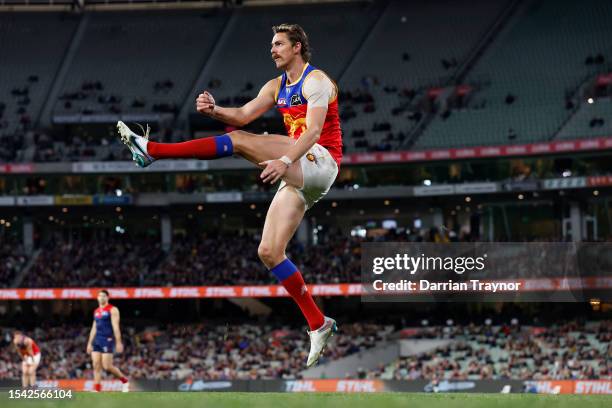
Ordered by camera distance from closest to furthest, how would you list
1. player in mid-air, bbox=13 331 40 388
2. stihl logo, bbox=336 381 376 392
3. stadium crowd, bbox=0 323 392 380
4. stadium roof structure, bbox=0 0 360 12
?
player in mid-air, bbox=13 331 40 388 < stihl logo, bbox=336 381 376 392 < stadium crowd, bbox=0 323 392 380 < stadium roof structure, bbox=0 0 360 12

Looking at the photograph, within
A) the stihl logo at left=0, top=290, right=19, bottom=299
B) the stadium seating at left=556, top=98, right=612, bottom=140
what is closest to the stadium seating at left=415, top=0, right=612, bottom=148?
the stadium seating at left=556, top=98, right=612, bottom=140

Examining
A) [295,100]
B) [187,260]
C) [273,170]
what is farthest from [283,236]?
[187,260]

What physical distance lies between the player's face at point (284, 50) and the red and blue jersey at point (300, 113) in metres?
0.18

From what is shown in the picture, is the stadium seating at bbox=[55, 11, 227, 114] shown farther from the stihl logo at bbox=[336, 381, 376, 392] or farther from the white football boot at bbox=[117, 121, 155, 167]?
the white football boot at bbox=[117, 121, 155, 167]

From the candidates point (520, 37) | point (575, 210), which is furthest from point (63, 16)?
point (575, 210)

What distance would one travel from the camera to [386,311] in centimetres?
4797

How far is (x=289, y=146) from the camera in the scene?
984cm

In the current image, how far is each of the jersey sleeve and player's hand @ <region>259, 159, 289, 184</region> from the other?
80 cm

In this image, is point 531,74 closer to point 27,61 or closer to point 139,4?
point 139,4

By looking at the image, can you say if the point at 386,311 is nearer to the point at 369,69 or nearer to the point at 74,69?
the point at 369,69

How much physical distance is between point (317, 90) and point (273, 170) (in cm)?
107

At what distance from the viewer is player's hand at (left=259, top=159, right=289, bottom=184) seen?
9312mm

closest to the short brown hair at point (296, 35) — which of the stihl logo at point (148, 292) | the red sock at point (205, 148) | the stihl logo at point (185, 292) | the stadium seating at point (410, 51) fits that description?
the red sock at point (205, 148)

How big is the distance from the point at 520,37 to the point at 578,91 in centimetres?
611
